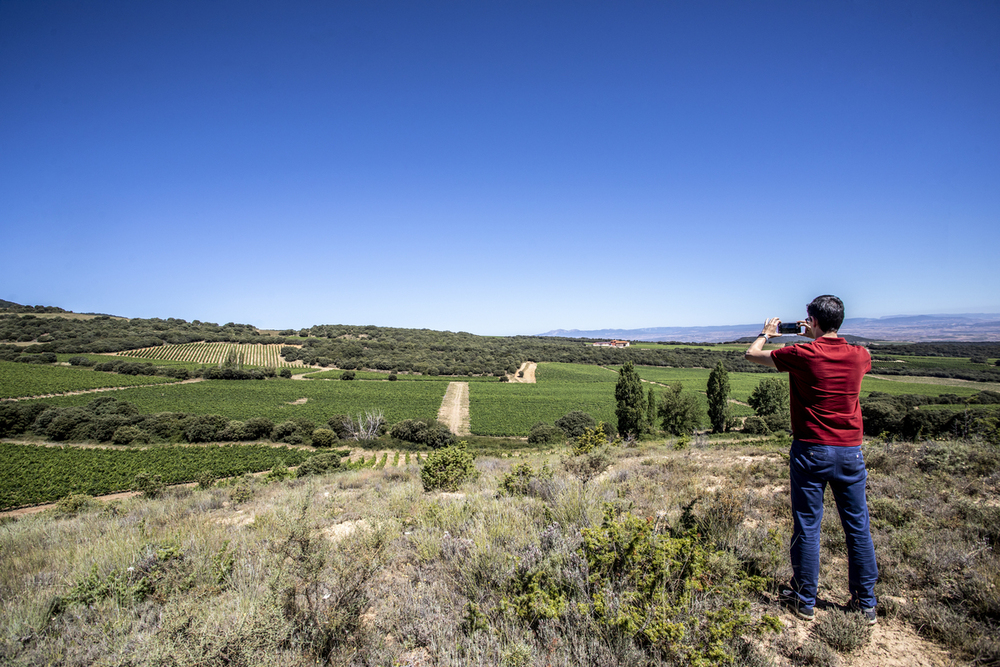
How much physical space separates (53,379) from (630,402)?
74.3m

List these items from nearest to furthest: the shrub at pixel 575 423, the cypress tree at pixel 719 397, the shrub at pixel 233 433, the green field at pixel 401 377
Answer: the shrub at pixel 233 433 → the cypress tree at pixel 719 397 → the shrub at pixel 575 423 → the green field at pixel 401 377

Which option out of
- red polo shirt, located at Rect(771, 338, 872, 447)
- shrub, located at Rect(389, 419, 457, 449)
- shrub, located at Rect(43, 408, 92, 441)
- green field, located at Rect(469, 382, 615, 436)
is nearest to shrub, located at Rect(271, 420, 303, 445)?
shrub, located at Rect(389, 419, 457, 449)

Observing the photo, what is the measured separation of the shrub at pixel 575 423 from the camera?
143ft

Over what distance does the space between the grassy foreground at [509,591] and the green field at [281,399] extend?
4581cm

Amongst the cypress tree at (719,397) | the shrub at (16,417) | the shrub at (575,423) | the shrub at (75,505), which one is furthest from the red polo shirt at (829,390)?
the shrub at (16,417)

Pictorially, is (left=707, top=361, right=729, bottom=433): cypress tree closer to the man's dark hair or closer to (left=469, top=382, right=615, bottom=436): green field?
(left=469, top=382, right=615, bottom=436): green field

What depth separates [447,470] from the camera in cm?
915

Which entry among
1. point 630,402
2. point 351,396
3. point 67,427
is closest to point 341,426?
point 351,396

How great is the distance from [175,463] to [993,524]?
42320mm

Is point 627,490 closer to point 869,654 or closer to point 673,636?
point 869,654

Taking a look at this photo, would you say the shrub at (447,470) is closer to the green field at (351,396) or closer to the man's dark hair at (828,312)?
the man's dark hair at (828,312)

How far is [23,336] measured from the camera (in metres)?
74.8

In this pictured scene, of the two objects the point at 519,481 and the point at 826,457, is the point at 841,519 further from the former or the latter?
the point at 519,481

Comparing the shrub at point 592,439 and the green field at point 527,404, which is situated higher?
the shrub at point 592,439
